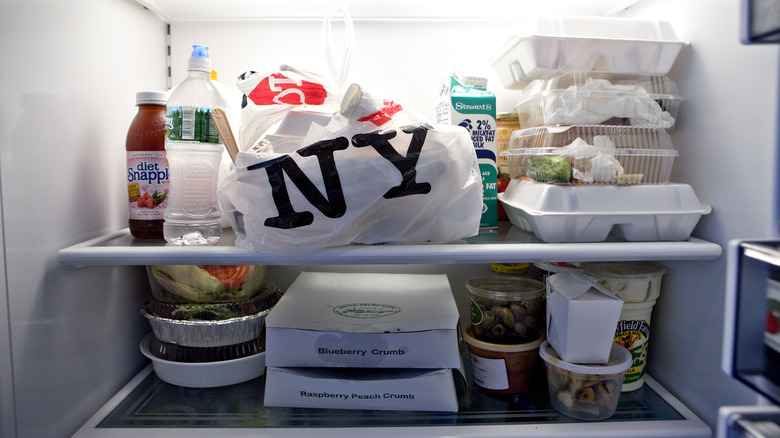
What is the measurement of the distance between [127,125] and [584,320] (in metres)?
1.02

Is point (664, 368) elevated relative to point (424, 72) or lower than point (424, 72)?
lower

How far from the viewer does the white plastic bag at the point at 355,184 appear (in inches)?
31.0

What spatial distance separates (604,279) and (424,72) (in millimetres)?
661

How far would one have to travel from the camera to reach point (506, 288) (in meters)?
1.09

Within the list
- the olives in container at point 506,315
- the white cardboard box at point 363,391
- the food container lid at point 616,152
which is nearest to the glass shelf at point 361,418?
the white cardboard box at point 363,391

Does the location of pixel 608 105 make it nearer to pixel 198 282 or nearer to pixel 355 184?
pixel 355 184

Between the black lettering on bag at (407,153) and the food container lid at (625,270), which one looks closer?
the black lettering on bag at (407,153)

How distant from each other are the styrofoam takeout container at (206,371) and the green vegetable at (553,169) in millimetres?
688

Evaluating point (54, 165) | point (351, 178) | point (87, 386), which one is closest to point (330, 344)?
point (351, 178)

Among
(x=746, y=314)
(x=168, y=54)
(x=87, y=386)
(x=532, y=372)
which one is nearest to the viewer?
(x=746, y=314)

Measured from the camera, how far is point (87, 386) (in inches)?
35.3

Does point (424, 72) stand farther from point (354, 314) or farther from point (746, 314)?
point (746, 314)

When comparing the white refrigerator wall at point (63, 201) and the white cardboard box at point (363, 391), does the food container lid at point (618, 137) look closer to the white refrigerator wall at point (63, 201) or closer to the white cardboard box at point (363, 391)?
the white cardboard box at point (363, 391)

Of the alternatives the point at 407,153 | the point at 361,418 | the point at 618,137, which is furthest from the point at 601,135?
the point at 361,418
